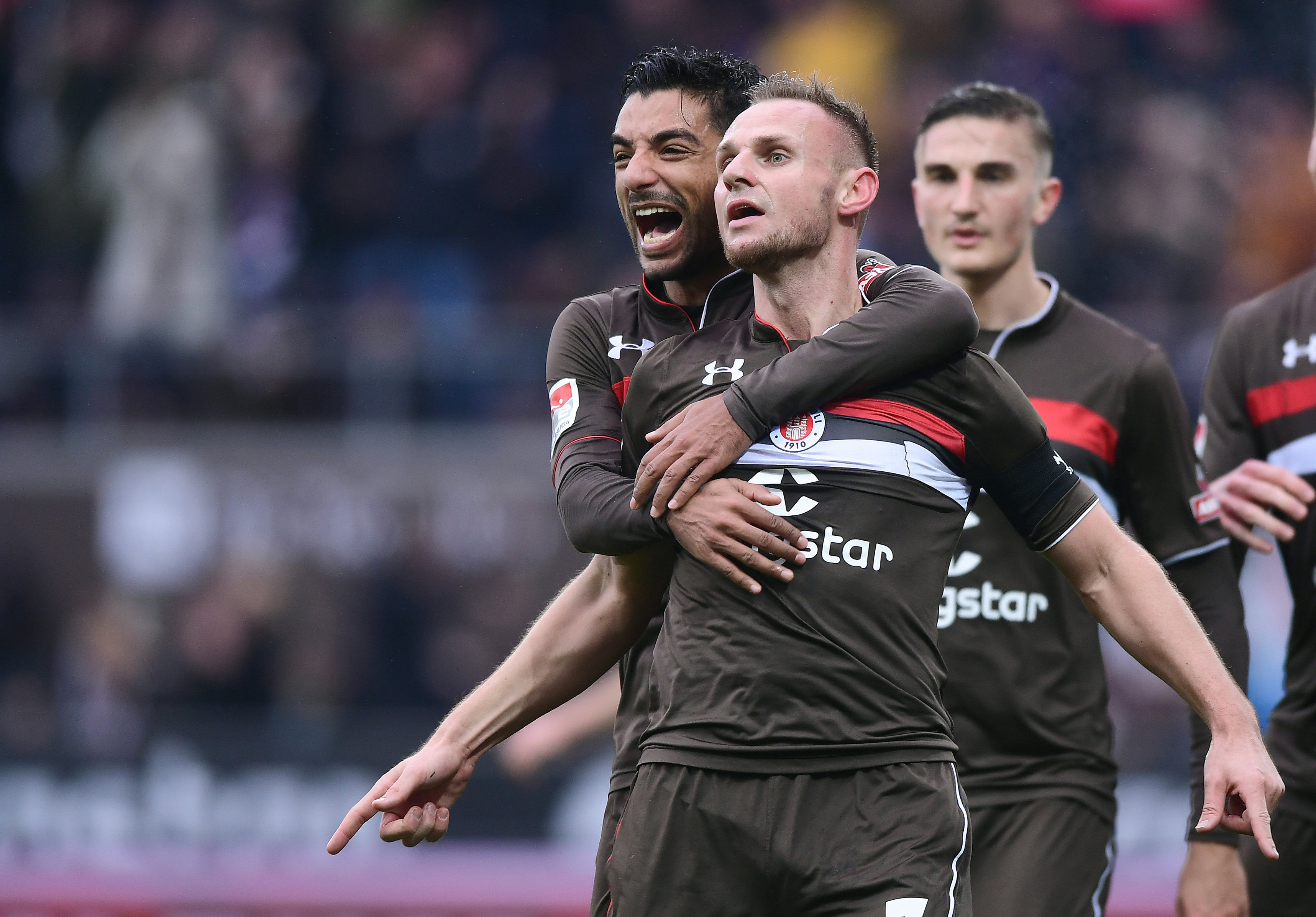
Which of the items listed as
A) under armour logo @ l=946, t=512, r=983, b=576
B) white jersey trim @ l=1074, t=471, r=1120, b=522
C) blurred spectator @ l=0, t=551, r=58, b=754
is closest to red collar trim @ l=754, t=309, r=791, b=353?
under armour logo @ l=946, t=512, r=983, b=576

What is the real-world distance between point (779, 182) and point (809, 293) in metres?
0.24

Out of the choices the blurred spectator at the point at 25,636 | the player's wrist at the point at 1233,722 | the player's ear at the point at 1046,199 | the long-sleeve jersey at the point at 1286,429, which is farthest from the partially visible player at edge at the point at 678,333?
the blurred spectator at the point at 25,636

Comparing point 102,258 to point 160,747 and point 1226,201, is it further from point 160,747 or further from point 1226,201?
point 1226,201

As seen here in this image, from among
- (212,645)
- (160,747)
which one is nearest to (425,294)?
(212,645)

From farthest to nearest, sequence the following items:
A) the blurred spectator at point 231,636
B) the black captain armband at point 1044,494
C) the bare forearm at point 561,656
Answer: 1. the blurred spectator at point 231,636
2. the bare forearm at point 561,656
3. the black captain armband at point 1044,494

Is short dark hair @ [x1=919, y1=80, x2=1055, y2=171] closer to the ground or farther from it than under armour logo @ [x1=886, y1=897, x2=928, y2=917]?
farther from it

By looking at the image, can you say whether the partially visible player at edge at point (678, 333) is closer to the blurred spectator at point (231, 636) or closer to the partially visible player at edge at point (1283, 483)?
the partially visible player at edge at point (1283, 483)

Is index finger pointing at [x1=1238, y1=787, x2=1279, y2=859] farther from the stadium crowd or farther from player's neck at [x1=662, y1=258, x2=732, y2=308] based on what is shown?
the stadium crowd

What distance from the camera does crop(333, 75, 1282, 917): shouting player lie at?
124 inches

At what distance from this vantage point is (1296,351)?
184 inches

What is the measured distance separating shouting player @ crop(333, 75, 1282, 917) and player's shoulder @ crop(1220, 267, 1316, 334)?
5.26 ft

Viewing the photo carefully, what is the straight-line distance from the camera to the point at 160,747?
9.91 m

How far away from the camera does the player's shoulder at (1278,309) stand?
474cm

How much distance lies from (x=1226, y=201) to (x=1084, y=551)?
30.1 ft
